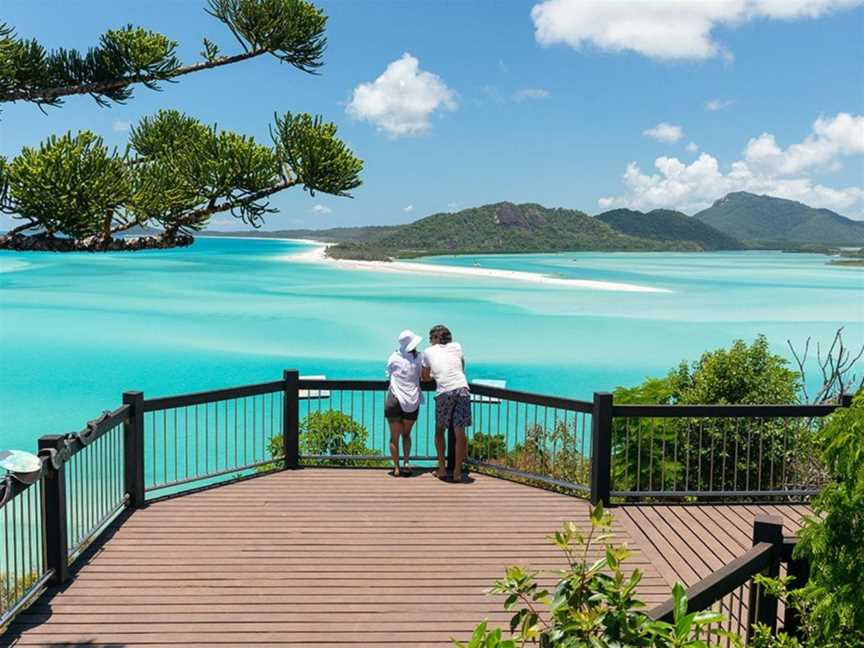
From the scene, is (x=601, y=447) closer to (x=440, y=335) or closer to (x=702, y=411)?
(x=702, y=411)

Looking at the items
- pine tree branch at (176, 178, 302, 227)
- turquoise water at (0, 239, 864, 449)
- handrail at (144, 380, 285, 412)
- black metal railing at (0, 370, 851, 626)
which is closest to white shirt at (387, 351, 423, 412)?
black metal railing at (0, 370, 851, 626)

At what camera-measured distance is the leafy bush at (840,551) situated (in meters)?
3.26

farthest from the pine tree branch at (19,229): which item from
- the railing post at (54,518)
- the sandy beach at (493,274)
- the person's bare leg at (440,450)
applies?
the sandy beach at (493,274)

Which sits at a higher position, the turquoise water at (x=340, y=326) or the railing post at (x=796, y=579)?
the railing post at (x=796, y=579)

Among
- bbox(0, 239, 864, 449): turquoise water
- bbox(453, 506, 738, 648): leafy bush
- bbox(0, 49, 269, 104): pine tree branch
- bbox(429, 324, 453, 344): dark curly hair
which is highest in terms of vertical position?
bbox(0, 49, 269, 104): pine tree branch

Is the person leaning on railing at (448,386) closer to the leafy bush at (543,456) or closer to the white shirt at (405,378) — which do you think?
the white shirt at (405,378)

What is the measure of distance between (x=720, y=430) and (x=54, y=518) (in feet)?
26.8

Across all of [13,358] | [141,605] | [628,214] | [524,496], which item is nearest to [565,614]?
[141,605]

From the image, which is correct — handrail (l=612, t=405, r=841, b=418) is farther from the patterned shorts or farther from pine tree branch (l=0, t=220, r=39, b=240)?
pine tree branch (l=0, t=220, r=39, b=240)

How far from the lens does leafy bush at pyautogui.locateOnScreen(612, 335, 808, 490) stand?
369 inches

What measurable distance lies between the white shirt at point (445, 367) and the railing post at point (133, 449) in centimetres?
299

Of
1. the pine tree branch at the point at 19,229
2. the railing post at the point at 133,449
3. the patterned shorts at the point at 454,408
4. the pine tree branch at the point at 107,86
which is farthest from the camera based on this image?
the patterned shorts at the point at 454,408

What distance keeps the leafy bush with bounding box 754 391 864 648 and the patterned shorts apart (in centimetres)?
446

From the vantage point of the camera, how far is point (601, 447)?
7285mm
